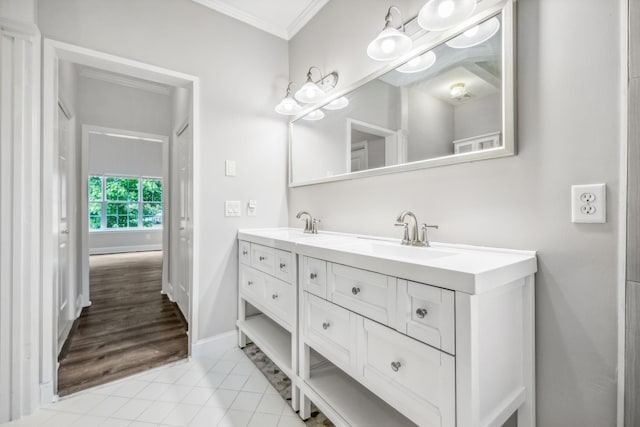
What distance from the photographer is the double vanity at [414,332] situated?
0.77 metres

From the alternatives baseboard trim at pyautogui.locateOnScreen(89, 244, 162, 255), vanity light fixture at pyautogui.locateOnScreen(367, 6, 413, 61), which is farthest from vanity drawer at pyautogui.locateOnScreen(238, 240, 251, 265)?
baseboard trim at pyautogui.locateOnScreen(89, 244, 162, 255)

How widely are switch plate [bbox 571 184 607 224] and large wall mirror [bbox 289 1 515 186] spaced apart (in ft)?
0.82

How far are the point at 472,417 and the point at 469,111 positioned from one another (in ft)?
3.67

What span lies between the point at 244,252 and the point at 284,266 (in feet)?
2.02

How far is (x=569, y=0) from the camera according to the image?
3.09 ft

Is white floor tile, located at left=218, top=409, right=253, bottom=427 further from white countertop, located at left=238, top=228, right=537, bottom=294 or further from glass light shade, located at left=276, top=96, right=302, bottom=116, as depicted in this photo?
glass light shade, located at left=276, top=96, right=302, bottom=116

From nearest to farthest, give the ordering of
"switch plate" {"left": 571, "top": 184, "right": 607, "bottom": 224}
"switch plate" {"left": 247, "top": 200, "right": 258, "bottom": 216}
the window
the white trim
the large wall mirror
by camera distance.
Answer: "switch plate" {"left": 571, "top": 184, "right": 607, "bottom": 224} → the large wall mirror → "switch plate" {"left": 247, "top": 200, "right": 258, "bottom": 216} → the white trim → the window

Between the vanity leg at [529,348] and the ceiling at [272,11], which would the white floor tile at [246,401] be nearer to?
the vanity leg at [529,348]

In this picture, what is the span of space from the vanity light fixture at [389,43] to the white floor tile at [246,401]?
189 cm

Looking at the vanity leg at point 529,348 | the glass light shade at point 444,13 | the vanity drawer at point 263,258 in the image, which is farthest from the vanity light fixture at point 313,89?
the vanity leg at point 529,348

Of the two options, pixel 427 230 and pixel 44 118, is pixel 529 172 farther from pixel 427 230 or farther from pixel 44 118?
pixel 44 118

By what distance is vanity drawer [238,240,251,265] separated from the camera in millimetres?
1982

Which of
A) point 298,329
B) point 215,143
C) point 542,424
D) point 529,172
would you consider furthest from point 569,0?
point 215,143

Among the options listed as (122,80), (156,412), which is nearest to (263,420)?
(156,412)
